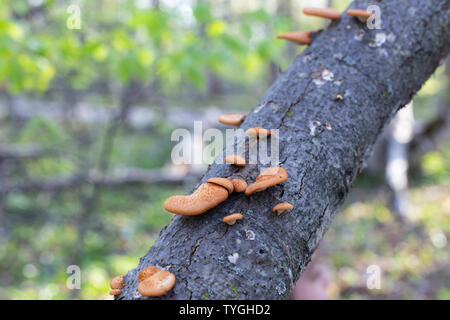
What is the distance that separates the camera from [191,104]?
1888cm

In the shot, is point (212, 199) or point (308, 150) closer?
point (212, 199)

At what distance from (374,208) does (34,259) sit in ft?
24.2

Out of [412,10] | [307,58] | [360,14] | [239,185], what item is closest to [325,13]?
[360,14]

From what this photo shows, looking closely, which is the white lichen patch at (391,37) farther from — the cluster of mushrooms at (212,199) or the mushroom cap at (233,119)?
the cluster of mushrooms at (212,199)

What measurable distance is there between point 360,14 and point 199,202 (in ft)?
4.62

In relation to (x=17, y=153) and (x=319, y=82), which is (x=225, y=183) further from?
(x=17, y=153)

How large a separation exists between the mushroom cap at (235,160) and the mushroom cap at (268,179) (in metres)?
0.13

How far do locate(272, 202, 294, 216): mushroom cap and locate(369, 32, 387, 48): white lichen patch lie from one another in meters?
1.09

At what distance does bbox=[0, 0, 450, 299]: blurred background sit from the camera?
12.7 ft

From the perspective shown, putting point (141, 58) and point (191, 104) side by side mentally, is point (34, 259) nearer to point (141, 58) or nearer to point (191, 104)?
point (141, 58)

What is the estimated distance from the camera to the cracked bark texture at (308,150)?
4.27 ft

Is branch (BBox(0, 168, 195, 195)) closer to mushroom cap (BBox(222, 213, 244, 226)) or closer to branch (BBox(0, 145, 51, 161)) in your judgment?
branch (BBox(0, 145, 51, 161))

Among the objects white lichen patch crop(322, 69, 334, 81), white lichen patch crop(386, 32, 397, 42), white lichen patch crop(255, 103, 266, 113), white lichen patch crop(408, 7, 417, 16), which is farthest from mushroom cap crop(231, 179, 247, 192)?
white lichen patch crop(408, 7, 417, 16)

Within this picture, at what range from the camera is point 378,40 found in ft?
6.31
